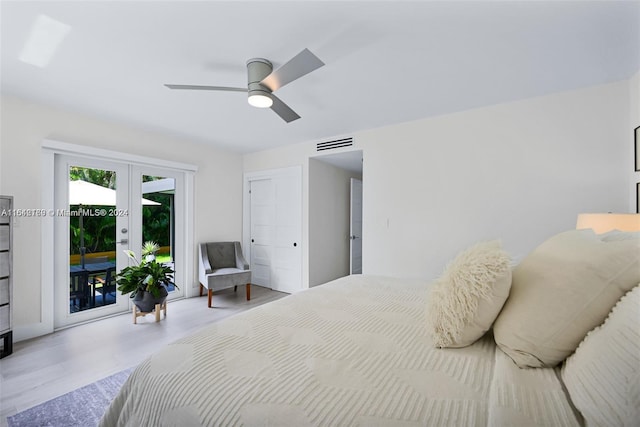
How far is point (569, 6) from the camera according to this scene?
1.50 m

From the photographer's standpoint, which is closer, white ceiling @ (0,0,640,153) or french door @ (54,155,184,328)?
white ceiling @ (0,0,640,153)

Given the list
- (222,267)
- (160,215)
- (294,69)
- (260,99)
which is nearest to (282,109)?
(260,99)

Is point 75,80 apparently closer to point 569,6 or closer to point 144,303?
point 144,303

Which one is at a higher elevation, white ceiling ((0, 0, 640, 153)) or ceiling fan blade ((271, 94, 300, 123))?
white ceiling ((0, 0, 640, 153))

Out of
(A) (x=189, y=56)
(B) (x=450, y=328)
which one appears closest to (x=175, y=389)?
(B) (x=450, y=328)

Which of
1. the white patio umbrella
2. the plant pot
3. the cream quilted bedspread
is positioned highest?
the white patio umbrella

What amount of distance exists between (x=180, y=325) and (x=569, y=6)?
4103mm

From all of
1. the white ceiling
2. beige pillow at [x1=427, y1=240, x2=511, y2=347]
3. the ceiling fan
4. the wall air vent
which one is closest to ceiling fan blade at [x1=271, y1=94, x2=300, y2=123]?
the ceiling fan

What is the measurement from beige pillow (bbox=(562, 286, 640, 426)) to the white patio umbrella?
4207 mm

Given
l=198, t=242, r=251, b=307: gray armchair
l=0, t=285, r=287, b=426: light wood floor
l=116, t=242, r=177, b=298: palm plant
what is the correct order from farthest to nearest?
l=198, t=242, r=251, b=307: gray armchair < l=116, t=242, r=177, b=298: palm plant < l=0, t=285, r=287, b=426: light wood floor

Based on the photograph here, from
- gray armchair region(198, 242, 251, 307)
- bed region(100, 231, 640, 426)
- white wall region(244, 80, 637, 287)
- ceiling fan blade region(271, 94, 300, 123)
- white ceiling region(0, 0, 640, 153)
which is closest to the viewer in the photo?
bed region(100, 231, 640, 426)

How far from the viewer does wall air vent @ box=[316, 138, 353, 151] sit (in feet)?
12.4

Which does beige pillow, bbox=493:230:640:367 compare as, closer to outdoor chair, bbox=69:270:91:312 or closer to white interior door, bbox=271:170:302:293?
white interior door, bbox=271:170:302:293

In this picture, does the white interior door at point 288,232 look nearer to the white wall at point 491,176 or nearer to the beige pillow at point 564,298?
the white wall at point 491,176
